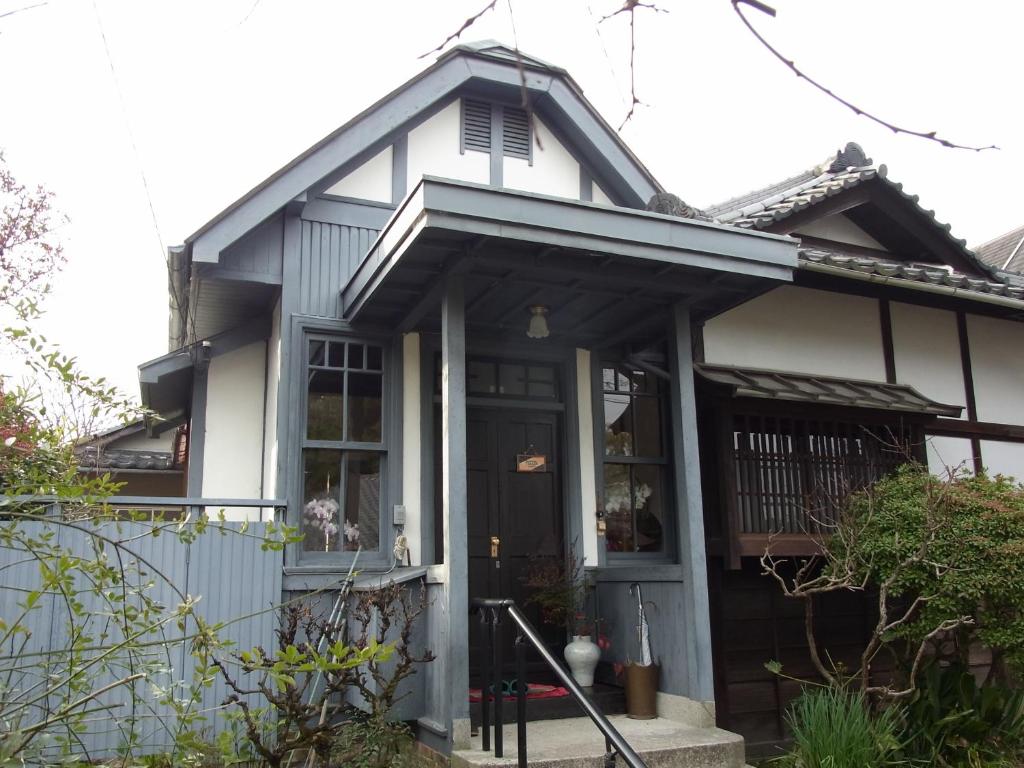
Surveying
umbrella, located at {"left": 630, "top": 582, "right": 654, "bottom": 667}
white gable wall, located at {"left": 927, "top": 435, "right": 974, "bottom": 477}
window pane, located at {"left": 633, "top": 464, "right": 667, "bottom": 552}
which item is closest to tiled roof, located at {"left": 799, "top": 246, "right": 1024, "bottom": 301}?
white gable wall, located at {"left": 927, "top": 435, "right": 974, "bottom": 477}

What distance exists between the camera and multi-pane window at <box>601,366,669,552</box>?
25.6 feet

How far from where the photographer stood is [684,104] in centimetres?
240

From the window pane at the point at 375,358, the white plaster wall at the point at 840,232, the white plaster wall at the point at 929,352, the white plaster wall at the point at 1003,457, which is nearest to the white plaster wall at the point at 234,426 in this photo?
the window pane at the point at 375,358

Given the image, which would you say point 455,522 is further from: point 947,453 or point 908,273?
point 947,453

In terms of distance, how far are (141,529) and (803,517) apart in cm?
512

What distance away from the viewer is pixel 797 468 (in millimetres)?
7664

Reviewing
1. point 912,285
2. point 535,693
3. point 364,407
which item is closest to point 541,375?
point 364,407

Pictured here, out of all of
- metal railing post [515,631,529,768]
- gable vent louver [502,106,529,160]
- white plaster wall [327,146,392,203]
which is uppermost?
gable vent louver [502,106,529,160]

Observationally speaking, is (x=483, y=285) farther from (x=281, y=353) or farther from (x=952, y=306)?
(x=952, y=306)

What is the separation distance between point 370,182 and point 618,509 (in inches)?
138

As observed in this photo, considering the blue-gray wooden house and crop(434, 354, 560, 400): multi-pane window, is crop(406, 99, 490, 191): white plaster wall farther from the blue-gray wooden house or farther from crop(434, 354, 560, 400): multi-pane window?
crop(434, 354, 560, 400): multi-pane window

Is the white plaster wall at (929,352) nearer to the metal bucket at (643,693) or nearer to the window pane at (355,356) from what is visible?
the metal bucket at (643,693)

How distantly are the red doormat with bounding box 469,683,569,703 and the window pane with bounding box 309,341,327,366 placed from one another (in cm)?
274

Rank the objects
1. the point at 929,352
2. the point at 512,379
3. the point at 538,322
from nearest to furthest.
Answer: the point at 538,322, the point at 512,379, the point at 929,352
